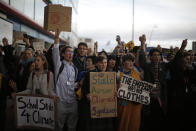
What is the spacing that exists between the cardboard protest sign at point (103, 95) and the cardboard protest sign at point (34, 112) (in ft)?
2.58

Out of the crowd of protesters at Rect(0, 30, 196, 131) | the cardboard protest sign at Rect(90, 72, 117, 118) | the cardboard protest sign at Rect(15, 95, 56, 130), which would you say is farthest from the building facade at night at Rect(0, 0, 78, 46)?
the cardboard protest sign at Rect(15, 95, 56, 130)

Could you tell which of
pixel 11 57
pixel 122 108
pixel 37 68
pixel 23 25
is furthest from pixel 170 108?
pixel 23 25

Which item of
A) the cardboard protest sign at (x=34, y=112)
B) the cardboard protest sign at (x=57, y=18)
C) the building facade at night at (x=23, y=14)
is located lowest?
the cardboard protest sign at (x=34, y=112)

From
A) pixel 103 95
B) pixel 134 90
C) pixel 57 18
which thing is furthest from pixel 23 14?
pixel 134 90

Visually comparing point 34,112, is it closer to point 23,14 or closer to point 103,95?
point 103,95

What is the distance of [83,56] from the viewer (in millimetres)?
4195

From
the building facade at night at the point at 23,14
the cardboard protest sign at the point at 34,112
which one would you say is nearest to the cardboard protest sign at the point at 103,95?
the cardboard protest sign at the point at 34,112

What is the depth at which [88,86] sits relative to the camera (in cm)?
335

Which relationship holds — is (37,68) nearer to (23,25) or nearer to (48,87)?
(48,87)

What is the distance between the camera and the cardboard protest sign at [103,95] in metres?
3.29

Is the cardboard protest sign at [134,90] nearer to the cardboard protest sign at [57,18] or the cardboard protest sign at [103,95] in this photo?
the cardboard protest sign at [103,95]

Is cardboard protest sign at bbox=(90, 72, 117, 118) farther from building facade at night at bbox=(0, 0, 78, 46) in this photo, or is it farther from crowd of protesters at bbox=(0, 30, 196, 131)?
building facade at night at bbox=(0, 0, 78, 46)

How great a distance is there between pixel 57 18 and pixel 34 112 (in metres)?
2.20

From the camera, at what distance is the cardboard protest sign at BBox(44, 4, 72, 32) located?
410 centimetres
